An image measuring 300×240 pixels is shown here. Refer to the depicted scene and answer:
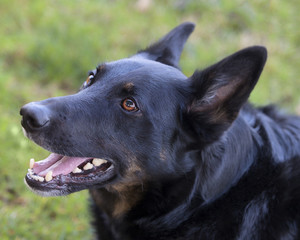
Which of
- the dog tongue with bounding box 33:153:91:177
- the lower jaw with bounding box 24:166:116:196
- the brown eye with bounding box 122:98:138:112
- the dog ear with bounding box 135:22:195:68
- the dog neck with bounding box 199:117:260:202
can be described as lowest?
the dog neck with bounding box 199:117:260:202

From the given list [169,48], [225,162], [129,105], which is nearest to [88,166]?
[129,105]

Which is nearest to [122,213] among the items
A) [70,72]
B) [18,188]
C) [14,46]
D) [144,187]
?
[144,187]

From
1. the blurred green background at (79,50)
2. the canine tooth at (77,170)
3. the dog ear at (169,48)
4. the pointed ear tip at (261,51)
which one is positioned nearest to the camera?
the pointed ear tip at (261,51)

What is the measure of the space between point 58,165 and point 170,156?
858mm

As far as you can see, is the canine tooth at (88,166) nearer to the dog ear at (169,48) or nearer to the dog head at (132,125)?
the dog head at (132,125)

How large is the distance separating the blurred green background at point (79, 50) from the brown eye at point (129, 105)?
1.75m

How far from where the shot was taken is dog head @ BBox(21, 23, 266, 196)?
2.83 meters

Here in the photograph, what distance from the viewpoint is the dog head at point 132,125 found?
283cm

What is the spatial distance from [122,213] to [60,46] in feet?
11.7

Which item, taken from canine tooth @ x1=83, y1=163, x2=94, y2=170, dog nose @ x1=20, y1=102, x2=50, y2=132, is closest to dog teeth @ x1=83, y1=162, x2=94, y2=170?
canine tooth @ x1=83, y1=163, x2=94, y2=170

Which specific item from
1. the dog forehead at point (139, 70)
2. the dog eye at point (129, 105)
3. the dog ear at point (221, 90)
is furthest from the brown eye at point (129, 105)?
the dog ear at point (221, 90)

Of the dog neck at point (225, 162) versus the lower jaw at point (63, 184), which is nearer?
the lower jaw at point (63, 184)

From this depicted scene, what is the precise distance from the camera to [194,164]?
121 inches

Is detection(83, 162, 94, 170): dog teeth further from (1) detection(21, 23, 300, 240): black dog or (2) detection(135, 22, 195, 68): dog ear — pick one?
(2) detection(135, 22, 195, 68): dog ear
